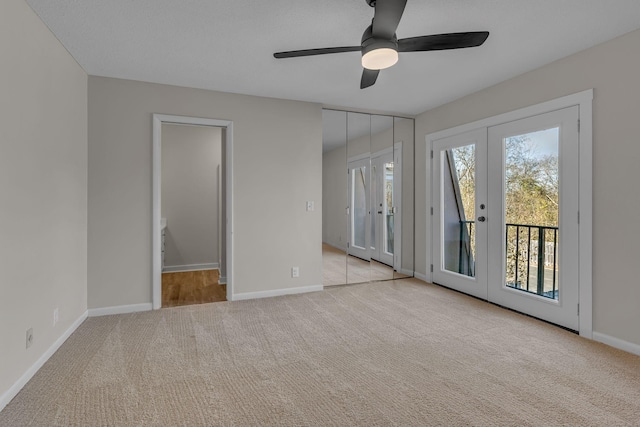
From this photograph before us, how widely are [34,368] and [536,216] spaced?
4.35m

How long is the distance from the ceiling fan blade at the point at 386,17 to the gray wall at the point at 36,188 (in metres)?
2.13

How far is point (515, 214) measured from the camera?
3627mm

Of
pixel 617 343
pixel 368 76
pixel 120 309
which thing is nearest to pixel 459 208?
pixel 617 343

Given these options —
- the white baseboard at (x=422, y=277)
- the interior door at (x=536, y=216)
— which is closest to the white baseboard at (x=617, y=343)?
the interior door at (x=536, y=216)

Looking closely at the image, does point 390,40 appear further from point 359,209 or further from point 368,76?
point 359,209

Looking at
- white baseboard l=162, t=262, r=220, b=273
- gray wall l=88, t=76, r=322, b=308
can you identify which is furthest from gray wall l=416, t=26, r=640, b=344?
white baseboard l=162, t=262, r=220, b=273

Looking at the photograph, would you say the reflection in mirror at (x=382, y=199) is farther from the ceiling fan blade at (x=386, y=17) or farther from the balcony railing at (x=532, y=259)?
the ceiling fan blade at (x=386, y=17)

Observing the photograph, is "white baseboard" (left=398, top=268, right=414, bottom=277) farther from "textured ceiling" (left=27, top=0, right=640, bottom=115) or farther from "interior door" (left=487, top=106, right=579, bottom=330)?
"textured ceiling" (left=27, top=0, right=640, bottom=115)

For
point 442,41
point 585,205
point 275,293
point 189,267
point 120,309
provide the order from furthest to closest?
point 189,267, point 275,293, point 120,309, point 585,205, point 442,41

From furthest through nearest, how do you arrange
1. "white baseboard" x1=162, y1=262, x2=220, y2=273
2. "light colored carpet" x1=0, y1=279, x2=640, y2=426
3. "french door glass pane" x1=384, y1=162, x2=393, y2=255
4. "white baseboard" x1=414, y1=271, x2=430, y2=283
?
"white baseboard" x1=162, y1=262, x2=220, y2=273
"french door glass pane" x1=384, y1=162, x2=393, y2=255
"white baseboard" x1=414, y1=271, x2=430, y2=283
"light colored carpet" x1=0, y1=279, x2=640, y2=426

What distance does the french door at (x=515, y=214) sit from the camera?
3123 mm

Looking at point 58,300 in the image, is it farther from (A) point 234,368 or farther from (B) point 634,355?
(B) point 634,355

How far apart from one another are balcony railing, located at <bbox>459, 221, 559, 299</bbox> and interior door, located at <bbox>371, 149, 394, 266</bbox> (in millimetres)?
1691

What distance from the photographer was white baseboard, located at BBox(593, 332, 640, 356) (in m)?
2.63
